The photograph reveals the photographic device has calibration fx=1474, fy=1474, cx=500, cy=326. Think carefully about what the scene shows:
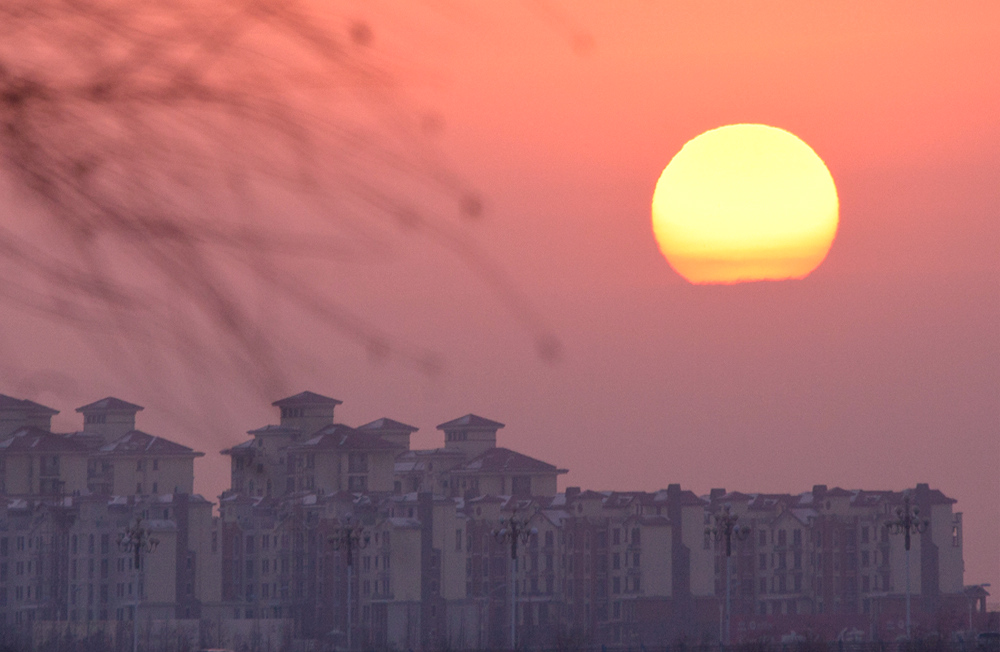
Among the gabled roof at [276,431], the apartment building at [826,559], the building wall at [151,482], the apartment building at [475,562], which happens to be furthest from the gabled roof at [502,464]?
the gabled roof at [276,431]

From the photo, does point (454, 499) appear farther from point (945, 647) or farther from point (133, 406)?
point (133, 406)

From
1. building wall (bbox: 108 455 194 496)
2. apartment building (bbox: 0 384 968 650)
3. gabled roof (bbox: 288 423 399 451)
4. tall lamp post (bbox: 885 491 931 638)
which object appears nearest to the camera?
gabled roof (bbox: 288 423 399 451)

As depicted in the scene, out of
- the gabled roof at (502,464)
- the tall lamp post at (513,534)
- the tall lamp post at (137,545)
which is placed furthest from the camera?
the gabled roof at (502,464)

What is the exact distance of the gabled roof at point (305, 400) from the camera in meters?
1.88

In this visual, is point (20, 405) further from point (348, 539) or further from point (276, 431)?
point (348, 539)

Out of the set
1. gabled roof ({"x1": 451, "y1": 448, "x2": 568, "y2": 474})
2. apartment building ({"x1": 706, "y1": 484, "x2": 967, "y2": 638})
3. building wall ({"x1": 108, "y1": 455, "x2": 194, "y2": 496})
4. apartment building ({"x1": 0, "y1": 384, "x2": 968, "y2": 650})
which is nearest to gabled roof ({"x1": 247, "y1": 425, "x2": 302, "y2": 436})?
apartment building ({"x1": 0, "y1": 384, "x2": 968, "y2": 650})

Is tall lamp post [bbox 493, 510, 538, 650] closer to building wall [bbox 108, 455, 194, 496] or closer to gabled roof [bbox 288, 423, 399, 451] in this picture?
building wall [bbox 108, 455, 194, 496]

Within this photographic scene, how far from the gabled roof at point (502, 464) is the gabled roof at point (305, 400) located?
65681mm

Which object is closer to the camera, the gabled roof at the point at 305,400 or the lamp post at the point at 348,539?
the gabled roof at the point at 305,400

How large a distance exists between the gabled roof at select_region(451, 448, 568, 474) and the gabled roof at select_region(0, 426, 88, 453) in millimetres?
65783

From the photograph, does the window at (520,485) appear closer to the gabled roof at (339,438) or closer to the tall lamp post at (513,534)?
A: the tall lamp post at (513,534)

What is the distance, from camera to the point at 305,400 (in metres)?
1.99

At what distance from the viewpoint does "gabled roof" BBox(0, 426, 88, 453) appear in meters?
1.90

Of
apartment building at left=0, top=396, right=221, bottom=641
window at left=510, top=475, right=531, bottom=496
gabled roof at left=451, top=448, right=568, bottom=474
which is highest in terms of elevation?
gabled roof at left=451, top=448, right=568, bottom=474
